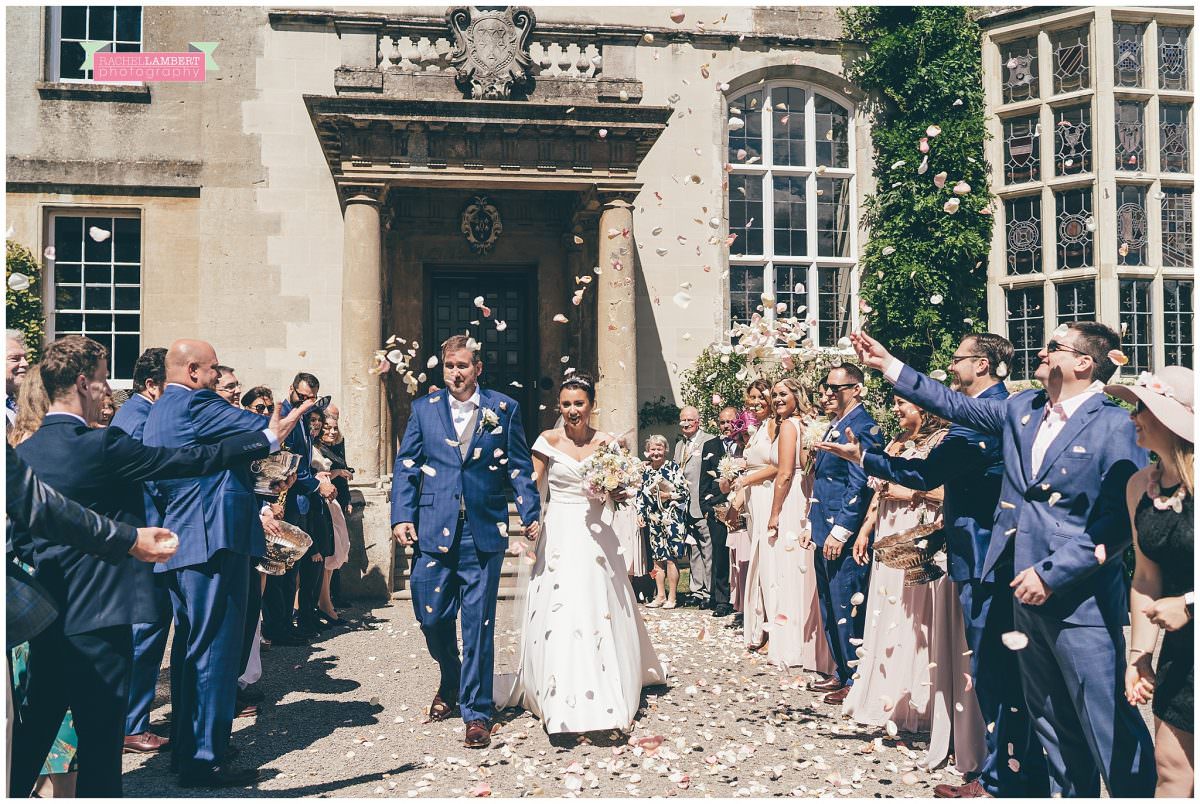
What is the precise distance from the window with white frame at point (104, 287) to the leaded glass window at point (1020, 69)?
1443 cm

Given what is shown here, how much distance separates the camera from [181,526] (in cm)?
535

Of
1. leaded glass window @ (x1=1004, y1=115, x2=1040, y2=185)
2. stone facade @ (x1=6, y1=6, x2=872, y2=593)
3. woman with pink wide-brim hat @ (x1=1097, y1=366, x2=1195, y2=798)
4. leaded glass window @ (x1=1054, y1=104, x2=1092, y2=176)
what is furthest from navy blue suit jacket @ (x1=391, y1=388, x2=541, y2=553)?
leaded glass window @ (x1=1054, y1=104, x2=1092, y2=176)

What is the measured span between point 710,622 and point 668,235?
720 cm

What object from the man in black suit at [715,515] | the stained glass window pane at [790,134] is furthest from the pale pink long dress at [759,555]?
the stained glass window pane at [790,134]

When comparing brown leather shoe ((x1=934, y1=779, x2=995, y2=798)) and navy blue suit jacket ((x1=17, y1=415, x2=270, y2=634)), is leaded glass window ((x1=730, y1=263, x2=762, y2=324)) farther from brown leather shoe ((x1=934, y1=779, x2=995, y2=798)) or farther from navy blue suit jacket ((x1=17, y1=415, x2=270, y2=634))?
navy blue suit jacket ((x1=17, y1=415, x2=270, y2=634))

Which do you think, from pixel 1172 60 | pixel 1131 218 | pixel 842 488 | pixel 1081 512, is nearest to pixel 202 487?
pixel 842 488

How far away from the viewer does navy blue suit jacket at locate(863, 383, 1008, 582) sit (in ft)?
16.3

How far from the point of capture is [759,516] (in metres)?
9.20

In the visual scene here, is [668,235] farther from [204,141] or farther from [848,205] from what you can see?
[204,141]

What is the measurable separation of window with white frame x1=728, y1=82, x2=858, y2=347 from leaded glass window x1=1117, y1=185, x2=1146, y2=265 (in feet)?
13.8

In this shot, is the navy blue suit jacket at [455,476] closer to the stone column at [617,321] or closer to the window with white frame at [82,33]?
the stone column at [617,321]

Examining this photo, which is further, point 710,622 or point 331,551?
point 710,622

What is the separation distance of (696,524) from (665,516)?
433 millimetres

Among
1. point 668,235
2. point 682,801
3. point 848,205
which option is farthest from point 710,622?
point 848,205
